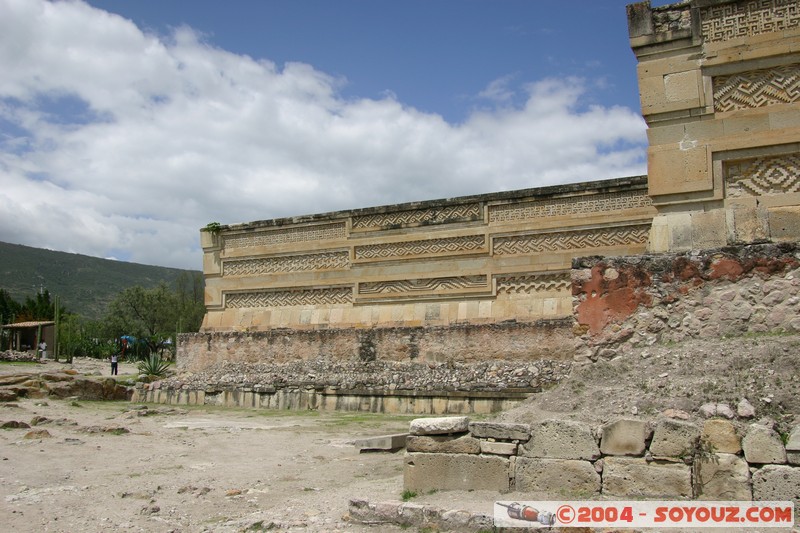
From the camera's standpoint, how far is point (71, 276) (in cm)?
9669

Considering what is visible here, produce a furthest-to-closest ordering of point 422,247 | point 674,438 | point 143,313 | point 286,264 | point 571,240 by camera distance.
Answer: point 143,313
point 286,264
point 422,247
point 571,240
point 674,438

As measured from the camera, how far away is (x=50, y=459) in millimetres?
7098

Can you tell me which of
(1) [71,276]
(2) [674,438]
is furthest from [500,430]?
(1) [71,276]

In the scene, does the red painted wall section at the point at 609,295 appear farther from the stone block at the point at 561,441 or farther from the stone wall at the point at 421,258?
the stone wall at the point at 421,258

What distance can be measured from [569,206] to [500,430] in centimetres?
778

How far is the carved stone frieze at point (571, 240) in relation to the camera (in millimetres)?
11071

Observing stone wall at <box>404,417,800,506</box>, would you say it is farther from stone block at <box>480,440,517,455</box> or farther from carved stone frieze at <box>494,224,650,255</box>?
carved stone frieze at <box>494,224,650,255</box>

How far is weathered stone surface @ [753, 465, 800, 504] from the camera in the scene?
3604 mm

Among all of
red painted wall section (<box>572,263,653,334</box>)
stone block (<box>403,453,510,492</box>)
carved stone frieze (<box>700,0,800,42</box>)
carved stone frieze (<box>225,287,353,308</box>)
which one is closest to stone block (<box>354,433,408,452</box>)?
stone block (<box>403,453,510,492</box>)

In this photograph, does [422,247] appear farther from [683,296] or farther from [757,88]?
[683,296]

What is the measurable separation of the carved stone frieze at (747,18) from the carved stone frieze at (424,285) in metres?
6.62

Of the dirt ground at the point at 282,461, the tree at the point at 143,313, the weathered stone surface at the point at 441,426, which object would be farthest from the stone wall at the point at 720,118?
the tree at the point at 143,313

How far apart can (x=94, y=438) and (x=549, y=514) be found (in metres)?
6.59

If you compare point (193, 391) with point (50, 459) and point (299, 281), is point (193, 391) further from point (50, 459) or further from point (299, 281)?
point (50, 459)
